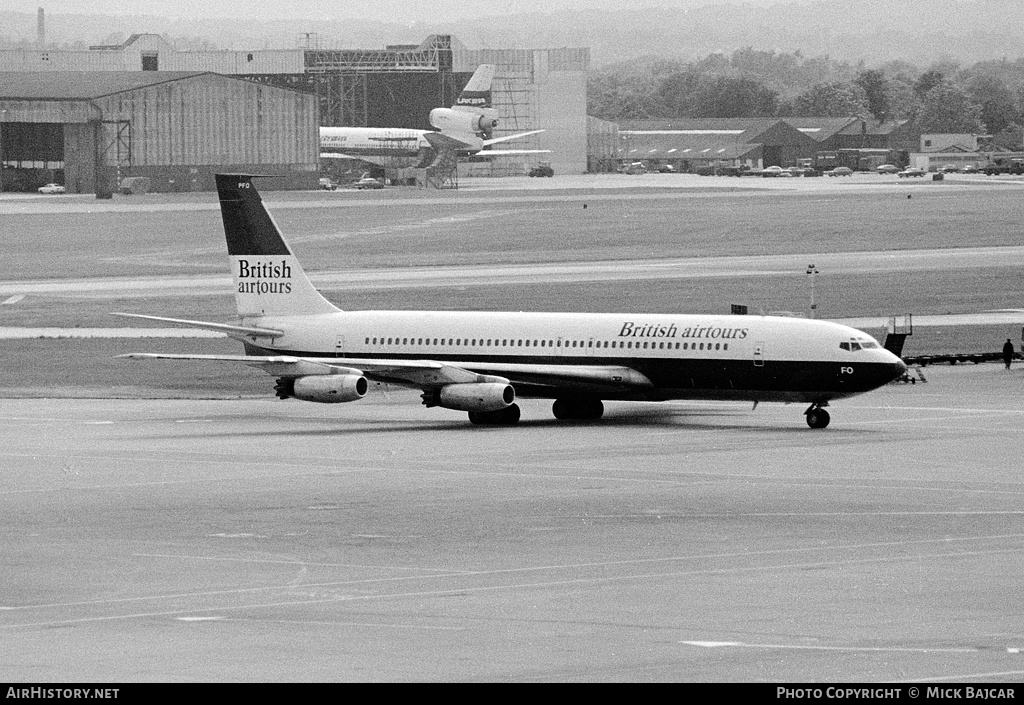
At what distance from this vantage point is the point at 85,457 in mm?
56531

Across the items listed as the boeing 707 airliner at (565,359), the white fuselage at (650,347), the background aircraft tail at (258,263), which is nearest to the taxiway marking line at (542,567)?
the white fuselage at (650,347)

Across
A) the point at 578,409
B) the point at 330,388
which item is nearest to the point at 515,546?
the point at 330,388

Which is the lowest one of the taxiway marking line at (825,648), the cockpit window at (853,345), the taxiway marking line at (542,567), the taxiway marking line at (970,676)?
the taxiway marking line at (542,567)

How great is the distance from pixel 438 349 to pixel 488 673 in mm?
42034

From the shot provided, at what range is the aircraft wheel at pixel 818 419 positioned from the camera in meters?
62.9

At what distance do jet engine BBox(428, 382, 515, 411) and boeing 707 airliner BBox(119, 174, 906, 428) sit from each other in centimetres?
5

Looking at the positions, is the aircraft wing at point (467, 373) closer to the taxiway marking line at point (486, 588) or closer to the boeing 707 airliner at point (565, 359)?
the boeing 707 airliner at point (565, 359)

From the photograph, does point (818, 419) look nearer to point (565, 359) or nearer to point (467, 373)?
point (565, 359)

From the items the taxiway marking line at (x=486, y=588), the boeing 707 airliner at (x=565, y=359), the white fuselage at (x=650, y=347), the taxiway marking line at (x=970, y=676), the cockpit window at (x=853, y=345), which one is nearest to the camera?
the taxiway marking line at (x=970, y=676)

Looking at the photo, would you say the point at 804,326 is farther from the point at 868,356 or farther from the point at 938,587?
the point at 938,587

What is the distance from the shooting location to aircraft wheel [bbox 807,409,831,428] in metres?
62.9

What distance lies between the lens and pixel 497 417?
66375 millimetres

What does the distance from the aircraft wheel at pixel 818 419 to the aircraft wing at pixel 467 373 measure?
548cm
